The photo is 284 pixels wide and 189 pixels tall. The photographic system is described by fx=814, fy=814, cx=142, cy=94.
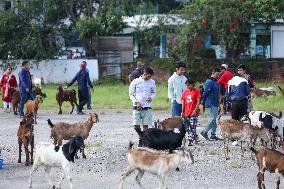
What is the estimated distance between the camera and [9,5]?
46906mm

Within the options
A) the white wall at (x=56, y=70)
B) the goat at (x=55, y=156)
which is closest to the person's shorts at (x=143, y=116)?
the goat at (x=55, y=156)

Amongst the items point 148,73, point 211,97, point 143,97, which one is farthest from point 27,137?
point 211,97

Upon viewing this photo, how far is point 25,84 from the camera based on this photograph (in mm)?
24859

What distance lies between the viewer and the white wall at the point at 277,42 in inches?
1798

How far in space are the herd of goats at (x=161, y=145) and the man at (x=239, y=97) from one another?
0.56 meters

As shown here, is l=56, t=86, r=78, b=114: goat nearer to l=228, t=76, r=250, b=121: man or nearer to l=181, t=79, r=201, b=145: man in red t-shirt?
l=228, t=76, r=250, b=121: man

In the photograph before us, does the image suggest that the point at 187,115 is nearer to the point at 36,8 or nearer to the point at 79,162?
the point at 79,162

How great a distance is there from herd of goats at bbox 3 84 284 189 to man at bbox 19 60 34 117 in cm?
726

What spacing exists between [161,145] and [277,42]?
31.3 meters

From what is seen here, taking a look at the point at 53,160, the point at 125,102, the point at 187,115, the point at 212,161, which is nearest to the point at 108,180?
the point at 53,160

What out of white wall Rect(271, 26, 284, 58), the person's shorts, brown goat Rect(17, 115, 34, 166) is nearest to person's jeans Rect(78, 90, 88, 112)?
the person's shorts

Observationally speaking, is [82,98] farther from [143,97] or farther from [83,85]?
[143,97]

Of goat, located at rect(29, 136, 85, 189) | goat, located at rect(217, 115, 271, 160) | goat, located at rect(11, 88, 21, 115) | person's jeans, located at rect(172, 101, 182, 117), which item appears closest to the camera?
goat, located at rect(29, 136, 85, 189)

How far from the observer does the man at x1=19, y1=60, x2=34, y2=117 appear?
2446cm
